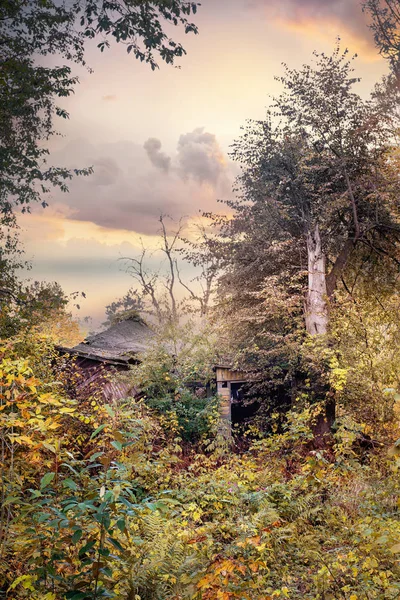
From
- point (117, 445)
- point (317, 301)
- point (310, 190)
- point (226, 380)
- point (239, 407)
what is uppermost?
point (310, 190)

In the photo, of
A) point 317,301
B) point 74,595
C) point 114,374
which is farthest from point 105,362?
point 74,595

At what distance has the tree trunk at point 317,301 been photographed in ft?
39.5

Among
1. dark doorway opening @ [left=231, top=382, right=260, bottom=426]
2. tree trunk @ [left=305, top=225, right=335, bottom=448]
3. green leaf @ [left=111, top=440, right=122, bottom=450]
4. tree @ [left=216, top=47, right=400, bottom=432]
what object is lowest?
dark doorway opening @ [left=231, top=382, right=260, bottom=426]

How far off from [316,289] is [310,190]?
2996mm

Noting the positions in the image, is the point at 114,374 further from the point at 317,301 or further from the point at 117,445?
the point at 117,445

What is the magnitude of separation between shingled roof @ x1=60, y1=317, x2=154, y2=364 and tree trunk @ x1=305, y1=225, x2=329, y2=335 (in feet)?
15.7

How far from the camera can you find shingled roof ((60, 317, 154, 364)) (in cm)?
1385

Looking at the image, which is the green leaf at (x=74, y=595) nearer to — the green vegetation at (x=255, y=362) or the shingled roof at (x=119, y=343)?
the green vegetation at (x=255, y=362)

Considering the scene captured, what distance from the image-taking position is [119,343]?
18062mm

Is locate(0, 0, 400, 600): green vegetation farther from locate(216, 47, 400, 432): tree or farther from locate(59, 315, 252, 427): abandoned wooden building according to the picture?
locate(59, 315, 252, 427): abandoned wooden building

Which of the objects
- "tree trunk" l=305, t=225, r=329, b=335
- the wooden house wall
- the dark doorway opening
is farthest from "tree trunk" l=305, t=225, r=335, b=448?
the dark doorway opening

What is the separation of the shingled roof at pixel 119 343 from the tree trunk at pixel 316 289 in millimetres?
4787

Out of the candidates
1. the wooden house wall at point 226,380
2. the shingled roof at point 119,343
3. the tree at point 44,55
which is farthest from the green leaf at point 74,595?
the wooden house wall at point 226,380

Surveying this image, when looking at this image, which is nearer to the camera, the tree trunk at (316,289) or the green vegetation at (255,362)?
the green vegetation at (255,362)
